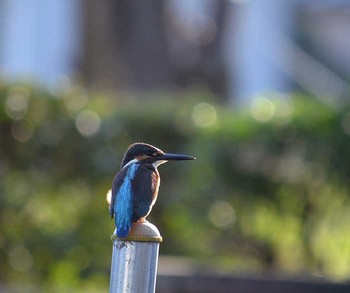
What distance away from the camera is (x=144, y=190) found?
3.91m

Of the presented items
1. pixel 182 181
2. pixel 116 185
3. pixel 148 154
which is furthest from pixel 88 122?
pixel 116 185

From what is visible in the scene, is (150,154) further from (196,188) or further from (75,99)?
(75,99)

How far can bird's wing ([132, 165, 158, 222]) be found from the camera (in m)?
3.87

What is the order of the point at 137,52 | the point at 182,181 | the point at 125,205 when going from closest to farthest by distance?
the point at 125,205, the point at 182,181, the point at 137,52

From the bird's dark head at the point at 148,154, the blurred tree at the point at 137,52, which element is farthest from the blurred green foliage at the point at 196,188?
the bird's dark head at the point at 148,154

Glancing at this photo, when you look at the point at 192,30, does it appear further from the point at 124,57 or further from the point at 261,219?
the point at 261,219

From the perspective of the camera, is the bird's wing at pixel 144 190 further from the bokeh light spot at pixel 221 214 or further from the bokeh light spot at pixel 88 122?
the bokeh light spot at pixel 88 122

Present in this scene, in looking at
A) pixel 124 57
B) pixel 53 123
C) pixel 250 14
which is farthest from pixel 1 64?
pixel 53 123

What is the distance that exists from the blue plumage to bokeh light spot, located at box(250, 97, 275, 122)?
235 inches

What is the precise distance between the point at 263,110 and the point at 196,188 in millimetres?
862

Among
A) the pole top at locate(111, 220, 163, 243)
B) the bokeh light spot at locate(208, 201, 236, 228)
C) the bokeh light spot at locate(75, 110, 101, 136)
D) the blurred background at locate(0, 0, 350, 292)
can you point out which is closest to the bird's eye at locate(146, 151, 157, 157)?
the pole top at locate(111, 220, 163, 243)

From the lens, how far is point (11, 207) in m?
9.67

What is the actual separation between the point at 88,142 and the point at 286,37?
14.7 meters

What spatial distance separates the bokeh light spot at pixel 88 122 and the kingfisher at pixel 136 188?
242 inches
